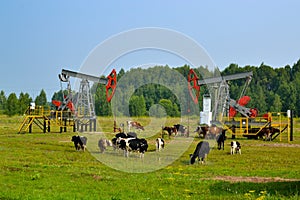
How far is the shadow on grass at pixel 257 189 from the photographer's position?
1248cm

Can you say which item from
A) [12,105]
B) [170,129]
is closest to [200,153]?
[170,129]

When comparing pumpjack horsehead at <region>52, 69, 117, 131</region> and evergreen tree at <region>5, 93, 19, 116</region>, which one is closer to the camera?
pumpjack horsehead at <region>52, 69, 117, 131</region>

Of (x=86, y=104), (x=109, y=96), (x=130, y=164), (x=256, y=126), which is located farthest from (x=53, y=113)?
(x=130, y=164)

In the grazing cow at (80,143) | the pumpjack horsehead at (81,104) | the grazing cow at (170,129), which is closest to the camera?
the grazing cow at (80,143)

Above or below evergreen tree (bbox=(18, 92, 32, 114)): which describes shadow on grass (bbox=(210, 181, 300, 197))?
below

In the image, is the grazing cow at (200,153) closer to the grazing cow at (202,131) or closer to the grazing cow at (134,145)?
the grazing cow at (134,145)

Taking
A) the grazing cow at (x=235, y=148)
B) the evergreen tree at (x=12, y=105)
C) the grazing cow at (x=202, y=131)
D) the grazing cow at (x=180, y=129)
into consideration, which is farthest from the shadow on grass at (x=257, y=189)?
the evergreen tree at (x=12, y=105)

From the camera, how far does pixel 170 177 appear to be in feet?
51.6

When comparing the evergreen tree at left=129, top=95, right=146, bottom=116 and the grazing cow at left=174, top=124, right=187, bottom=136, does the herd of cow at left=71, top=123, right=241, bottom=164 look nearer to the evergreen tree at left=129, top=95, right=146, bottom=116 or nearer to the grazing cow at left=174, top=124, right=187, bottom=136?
the evergreen tree at left=129, top=95, right=146, bottom=116

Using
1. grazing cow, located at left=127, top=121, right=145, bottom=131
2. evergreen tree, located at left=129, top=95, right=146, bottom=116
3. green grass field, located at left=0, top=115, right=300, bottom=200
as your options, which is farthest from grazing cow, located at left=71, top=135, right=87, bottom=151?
grazing cow, located at left=127, top=121, right=145, bottom=131

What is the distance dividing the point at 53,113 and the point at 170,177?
112 ft

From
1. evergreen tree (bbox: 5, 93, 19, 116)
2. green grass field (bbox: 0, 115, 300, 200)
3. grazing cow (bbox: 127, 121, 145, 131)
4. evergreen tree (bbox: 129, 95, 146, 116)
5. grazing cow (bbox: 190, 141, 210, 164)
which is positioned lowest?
green grass field (bbox: 0, 115, 300, 200)

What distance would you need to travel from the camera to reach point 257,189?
1334cm

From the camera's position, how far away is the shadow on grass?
40.9 ft
